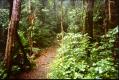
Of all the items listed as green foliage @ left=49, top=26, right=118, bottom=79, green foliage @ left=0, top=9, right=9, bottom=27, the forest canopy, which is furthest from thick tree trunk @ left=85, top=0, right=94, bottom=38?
green foliage @ left=0, top=9, right=9, bottom=27

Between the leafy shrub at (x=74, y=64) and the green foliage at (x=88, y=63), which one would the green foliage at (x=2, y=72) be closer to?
the leafy shrub at (x=74, y=64)

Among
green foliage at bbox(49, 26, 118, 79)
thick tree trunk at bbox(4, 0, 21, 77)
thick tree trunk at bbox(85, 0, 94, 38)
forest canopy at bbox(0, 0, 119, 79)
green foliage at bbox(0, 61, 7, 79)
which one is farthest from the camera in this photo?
thick tree trunk at bbox(4, 0, 21, 77)

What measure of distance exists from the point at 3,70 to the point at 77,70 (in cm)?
460

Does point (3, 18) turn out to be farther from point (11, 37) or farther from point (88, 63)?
point (88, 63)

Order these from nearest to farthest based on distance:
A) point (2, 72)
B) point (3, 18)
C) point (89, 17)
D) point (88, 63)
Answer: point (88, 63), point (2, 72), point (89, 17), point (3, 18)

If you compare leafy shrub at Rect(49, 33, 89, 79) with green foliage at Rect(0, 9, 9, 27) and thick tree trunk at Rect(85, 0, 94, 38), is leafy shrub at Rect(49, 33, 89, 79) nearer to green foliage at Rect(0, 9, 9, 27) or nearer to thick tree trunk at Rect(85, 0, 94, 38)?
thick tree trunk at Rect(85, 0, 94, 38)

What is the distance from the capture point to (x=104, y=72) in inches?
270

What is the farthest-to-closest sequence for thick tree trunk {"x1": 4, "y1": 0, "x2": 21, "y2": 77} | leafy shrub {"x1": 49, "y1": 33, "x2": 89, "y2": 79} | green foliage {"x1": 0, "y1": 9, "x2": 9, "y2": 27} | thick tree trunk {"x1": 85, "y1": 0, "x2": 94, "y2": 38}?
green foliage {"x1": 0, "y1": 9, "x2": 9, "y2": 27} < thick tree trunk {"x1": 4, "y1": 0, "x2": 21, "y2": 77} < thick tree trunk {"x1": 85, "y1": 0, "x2": 94, "y2": 38} < leafy shrub {"x1": 49, "y1": 33, "x2": 89, "y2": 79}

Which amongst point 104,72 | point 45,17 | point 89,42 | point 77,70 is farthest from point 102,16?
point 45,17

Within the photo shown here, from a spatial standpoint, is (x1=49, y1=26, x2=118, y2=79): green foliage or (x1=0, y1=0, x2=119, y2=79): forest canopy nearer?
(x1=49, y1=26, x2=118, y2=79): green foliage

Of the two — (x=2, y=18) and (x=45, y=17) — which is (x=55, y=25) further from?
(x=2, y=18)

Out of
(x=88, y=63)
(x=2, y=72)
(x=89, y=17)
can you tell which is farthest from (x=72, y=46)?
(x=2, y=72)

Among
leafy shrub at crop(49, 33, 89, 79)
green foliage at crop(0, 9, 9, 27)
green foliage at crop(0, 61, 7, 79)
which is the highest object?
green foliage at crop(0, 9, 9, 27)

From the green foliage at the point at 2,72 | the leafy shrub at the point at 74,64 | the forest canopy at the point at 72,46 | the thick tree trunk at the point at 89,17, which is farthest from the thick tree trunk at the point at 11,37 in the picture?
the thick tree trunk at the point at 89,17
